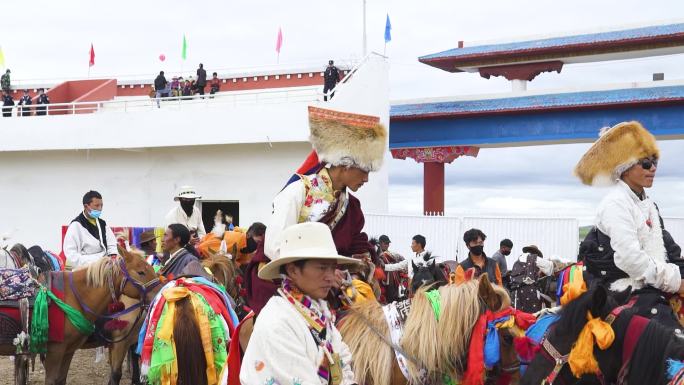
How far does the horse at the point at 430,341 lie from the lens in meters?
3.72

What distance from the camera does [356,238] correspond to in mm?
4516

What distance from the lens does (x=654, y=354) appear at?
3.28m

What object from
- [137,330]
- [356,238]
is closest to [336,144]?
[356,238]

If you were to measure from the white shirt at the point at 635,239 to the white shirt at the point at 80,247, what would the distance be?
5.57m

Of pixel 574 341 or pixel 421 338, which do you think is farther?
pixel 421 338

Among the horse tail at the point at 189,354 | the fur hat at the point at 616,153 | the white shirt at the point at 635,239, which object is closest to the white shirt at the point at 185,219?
the horse tail at the point at 189,354

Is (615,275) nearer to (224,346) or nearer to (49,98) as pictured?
(224,346)

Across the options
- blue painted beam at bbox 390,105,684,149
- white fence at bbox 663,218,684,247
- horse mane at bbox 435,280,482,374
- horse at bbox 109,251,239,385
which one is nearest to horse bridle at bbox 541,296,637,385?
horse mane at bbox 435,280,482,374

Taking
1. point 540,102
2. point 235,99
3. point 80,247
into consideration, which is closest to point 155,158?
point 235,99

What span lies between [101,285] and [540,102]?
12.2 m

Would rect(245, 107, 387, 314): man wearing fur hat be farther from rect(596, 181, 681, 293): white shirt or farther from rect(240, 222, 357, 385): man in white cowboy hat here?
rect(596, 181, 681, 293): white shirt

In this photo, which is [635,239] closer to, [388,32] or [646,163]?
[646,163]

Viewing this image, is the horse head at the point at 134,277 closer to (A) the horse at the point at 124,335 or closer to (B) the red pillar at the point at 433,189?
(A) the horse at the point at 124,335

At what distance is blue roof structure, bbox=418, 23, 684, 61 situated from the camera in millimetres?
15406
